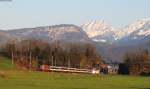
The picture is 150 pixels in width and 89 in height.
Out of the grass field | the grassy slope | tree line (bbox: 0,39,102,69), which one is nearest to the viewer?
the grassy slope

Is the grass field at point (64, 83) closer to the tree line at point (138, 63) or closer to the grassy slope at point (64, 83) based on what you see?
the grassy slope at point (64, 83)

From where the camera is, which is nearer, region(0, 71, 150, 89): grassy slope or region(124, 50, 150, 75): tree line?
region(0, 71, 150, 89): grassy slope

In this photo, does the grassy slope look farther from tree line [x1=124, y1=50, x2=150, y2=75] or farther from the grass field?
tree line [x1=124, y1=50, x2=150, y2=75]

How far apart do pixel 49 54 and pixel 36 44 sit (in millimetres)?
10303

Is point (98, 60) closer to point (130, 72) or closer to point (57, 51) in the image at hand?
point (57, 51)

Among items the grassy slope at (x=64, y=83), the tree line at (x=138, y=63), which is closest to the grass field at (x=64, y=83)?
the grassy slope at (x=64, y=83)

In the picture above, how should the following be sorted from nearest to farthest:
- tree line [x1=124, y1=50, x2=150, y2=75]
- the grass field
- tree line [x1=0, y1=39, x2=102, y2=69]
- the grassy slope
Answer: the grassy slope → the grass field → tree line [x1=124, y1=50, x2=150, y2=75] → tree line [x1=0, y1=39, x2=102, y2=69]

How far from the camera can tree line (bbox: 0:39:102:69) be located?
124m

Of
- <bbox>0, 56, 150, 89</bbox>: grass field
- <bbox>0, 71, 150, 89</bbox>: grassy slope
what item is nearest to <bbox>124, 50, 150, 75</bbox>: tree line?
<bbox>0, 56, 150, 89</bbox>: grass field

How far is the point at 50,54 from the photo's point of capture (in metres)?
132

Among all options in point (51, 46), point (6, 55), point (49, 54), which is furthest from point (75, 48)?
point (6, 55)

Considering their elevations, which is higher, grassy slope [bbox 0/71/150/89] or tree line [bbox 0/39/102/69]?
tree line [bbox 0/39/102/69]

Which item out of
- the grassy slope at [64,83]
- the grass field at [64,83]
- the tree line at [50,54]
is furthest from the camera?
the tree line at [50,54]

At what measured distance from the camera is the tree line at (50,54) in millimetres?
124375
